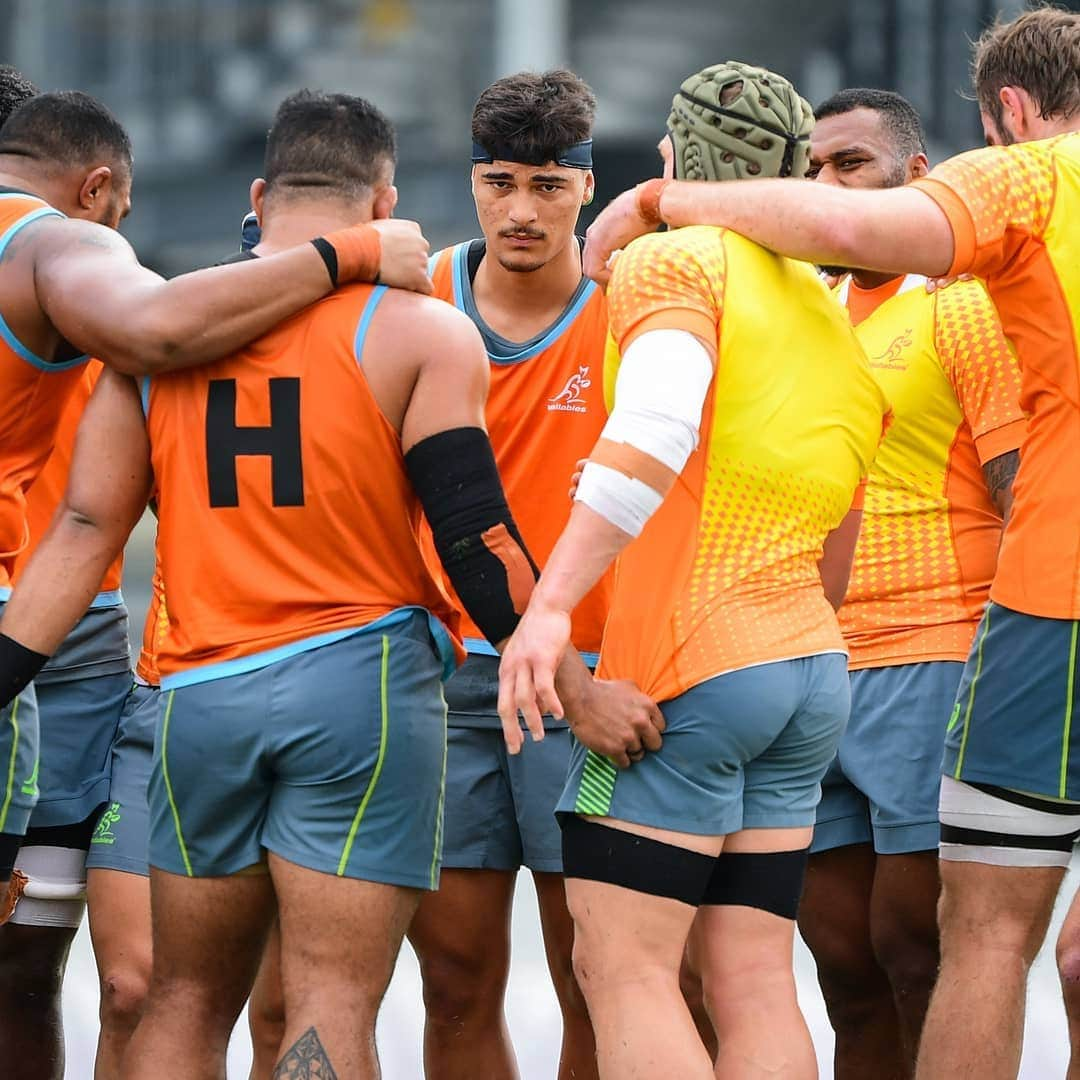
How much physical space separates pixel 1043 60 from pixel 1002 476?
0.96 metres

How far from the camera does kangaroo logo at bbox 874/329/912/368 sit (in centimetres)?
460

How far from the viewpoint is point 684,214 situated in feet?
11.7

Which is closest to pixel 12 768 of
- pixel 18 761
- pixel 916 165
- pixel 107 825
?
pixel 18 761

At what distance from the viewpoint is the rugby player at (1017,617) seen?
11.9ft

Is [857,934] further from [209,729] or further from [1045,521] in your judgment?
[209,729]

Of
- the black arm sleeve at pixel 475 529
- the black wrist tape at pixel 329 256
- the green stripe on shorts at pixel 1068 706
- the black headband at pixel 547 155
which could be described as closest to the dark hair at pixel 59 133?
the black headband at pixel 547 155

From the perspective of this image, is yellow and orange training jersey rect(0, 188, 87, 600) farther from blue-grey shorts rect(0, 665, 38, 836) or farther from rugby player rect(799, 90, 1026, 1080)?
rugby player rect(799, 90, 1026, 1080)

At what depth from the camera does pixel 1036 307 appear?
12.3 feet

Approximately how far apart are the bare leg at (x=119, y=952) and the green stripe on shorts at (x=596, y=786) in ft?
4.96

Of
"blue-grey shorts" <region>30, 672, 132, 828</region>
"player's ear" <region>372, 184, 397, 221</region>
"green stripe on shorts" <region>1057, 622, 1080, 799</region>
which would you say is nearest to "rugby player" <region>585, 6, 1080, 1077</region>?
"green stripe on shorts" <region>1057, 622, 1080, 799</region>

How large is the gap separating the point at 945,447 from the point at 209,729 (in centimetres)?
201

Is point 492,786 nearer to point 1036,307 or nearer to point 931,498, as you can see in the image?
point 931,498

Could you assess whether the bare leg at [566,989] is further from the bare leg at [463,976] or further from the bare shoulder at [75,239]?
the bare shoulder at [75,239]

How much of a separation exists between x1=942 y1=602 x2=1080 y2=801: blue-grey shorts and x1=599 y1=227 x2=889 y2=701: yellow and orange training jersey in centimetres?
51
